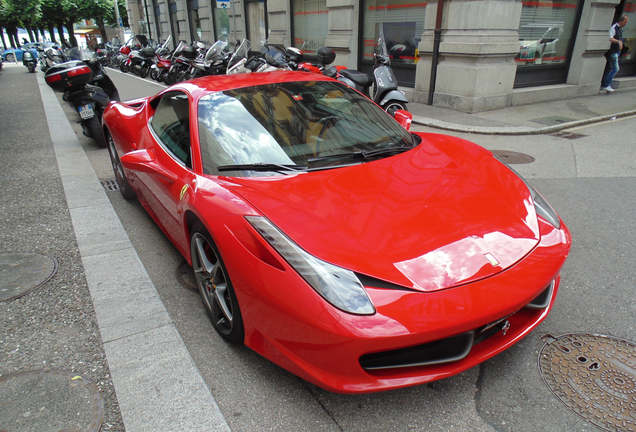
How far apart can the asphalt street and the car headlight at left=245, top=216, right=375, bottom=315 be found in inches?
24.7

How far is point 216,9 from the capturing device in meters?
22.0

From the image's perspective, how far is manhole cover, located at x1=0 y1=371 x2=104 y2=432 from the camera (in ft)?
6.78

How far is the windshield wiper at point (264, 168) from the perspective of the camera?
2.66 meters

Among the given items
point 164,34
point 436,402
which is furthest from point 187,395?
point 164,34

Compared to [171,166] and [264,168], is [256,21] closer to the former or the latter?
[171,166]

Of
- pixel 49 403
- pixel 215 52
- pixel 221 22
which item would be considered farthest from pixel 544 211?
pixel 221 22

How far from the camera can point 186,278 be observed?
3332 mm

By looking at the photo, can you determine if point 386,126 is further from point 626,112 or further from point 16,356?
point 626,112

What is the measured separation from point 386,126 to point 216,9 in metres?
21.8

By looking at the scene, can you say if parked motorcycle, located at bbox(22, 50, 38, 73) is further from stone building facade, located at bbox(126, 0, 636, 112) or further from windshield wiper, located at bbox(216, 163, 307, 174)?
windshield wiper, located at bbox(216, 163, 307, 174)

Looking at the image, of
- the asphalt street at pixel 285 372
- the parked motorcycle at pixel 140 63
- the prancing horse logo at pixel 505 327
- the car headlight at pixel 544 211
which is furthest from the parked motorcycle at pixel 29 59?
the prancing horse logo at pixel 505 327

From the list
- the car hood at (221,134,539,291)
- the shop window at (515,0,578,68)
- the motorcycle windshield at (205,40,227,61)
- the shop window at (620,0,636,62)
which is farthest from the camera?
the motorcycle windshield at (205,40,227,61)

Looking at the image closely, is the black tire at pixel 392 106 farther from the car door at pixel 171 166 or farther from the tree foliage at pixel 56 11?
the tree foliage at pixel 56 11

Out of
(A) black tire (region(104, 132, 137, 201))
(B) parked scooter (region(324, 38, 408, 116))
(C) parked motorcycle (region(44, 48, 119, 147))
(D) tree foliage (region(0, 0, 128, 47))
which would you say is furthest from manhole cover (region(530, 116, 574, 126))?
(D) tree foliage (region(0, 0, 128, 47))
